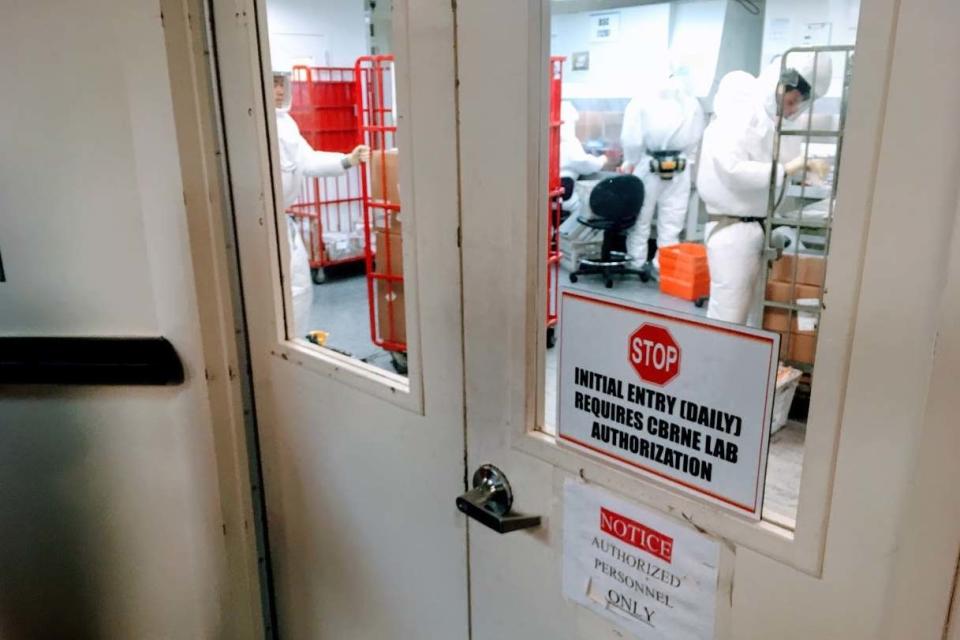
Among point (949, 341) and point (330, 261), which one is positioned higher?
point (949, 341)

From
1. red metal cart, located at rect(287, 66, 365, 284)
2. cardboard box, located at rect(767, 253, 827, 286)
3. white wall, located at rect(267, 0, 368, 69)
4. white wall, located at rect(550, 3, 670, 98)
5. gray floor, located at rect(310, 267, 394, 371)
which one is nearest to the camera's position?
cardboard box, located at rect(767, 253, 827, 286)

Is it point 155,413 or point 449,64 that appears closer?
point 449,64

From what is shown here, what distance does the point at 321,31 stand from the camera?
19.0 ft

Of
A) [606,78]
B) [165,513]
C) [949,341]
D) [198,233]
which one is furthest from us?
[606,78]

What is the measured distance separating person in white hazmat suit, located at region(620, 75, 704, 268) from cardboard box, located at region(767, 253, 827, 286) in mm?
2521

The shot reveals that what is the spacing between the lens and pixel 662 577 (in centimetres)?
93

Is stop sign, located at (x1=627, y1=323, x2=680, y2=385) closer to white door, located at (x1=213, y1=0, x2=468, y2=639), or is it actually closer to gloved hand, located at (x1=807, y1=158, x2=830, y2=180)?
white door, located at (x1=213, y1=0, x2=468, y2=639)

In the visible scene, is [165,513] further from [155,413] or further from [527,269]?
[527,269]

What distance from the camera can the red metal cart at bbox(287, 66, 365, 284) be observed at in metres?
5.70

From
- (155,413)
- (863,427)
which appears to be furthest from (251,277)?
(863,427)

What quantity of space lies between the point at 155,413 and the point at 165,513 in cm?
25

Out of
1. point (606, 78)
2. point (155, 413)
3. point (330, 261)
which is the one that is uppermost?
point (606, 78)

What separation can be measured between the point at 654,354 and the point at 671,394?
5 centimetres

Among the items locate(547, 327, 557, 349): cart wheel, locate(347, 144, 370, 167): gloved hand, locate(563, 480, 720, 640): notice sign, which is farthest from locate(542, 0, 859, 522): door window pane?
locate(347, 144, 370, 167): gloved hand
